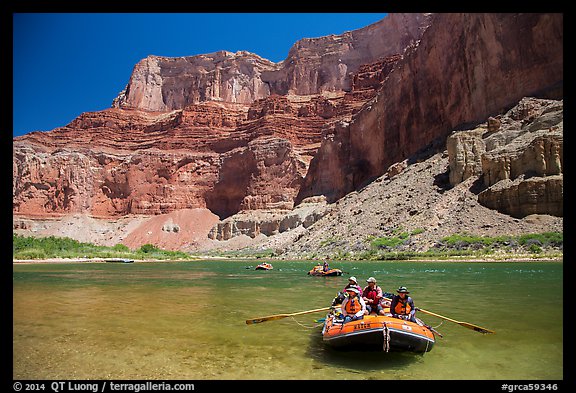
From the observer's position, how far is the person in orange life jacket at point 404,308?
31.3 ft

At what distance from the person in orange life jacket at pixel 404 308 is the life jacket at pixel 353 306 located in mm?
892

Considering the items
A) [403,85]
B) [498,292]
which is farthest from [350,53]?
[498,292]

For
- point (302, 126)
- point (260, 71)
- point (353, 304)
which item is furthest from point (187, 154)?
point (353, 304)

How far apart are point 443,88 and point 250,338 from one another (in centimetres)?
5968

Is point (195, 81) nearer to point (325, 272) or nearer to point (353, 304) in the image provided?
point (325, 272)

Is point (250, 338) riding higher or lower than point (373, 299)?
lower

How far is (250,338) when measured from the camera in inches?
411

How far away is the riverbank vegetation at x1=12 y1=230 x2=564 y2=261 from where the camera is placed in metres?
34.4

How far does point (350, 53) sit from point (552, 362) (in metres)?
129

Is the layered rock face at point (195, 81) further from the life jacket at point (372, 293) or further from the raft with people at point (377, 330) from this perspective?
the raft with people at point (377, 330)

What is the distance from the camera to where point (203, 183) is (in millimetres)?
96125

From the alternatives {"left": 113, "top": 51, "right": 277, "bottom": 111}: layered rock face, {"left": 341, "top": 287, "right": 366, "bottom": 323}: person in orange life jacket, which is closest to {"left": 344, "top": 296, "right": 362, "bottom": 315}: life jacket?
{"left": 341, "top": 287, "right": 366, "bottom": 323}: person in orange life jacket

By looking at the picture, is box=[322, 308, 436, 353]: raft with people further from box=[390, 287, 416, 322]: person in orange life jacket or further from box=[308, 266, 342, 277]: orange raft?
box=[308, 266, 342, 277]: orange raft

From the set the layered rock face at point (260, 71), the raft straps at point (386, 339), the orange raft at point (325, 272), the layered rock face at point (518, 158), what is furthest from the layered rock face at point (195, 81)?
the raft straps at point (386, 339)
